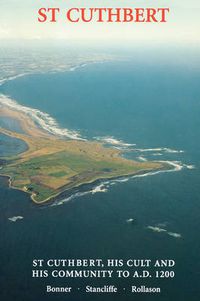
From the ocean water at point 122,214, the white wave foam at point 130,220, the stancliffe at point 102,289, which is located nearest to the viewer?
the stancliffe at point 102,289

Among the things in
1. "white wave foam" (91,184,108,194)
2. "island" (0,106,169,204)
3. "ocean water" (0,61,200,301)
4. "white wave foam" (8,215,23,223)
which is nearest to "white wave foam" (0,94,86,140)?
"ocean water" (0,61,200,301)

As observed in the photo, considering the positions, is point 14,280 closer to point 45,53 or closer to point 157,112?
point 157,112

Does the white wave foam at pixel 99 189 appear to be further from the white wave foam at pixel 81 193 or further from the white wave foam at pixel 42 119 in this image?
the white wave foam at pixel 42 119

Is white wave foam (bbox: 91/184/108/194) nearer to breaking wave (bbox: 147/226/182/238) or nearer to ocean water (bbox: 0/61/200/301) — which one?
ocean water (bbox: 0/61/200/301)

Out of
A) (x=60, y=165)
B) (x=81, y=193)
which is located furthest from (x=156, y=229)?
(x=60, y=165)

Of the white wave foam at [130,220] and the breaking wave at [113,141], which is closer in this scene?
the white wave foam at [130,220]

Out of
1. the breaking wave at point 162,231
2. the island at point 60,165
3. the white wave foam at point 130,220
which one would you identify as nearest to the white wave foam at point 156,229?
the breaking wave at point 162,231

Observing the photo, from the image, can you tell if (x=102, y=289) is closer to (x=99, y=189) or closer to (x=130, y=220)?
(x=130, y=220)
